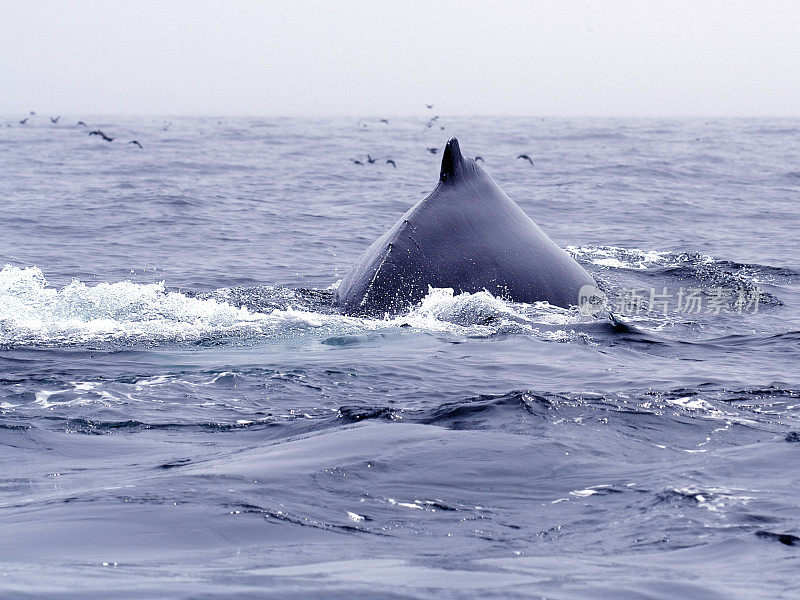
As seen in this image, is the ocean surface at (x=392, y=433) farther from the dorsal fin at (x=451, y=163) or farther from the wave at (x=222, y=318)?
the dorsal fin at (x=451, y=163)

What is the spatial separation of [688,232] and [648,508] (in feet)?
52.7

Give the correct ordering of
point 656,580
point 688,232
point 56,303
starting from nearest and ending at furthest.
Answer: point 656,580 → point 56,303 → point 688,232

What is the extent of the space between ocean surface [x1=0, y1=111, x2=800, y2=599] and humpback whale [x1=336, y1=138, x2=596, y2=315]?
0.61 feet

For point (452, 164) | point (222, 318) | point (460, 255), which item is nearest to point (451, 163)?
point (452, 164)

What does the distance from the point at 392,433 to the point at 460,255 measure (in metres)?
3.17

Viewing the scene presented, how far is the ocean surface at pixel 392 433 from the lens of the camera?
338cm

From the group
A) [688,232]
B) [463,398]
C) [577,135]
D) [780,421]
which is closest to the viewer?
[780,421]

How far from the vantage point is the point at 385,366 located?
7.68m

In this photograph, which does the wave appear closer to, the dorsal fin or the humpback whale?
the humpback whale

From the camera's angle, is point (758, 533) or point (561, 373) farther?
point (561, 373)

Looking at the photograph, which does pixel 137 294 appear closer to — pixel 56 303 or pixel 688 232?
pixel 56 303

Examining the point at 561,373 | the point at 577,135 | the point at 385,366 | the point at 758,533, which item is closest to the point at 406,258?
the point at 385,366

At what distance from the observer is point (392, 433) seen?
554 centimetres

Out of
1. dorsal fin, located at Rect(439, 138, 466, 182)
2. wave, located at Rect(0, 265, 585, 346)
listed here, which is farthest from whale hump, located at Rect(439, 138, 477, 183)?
wave, located at Rect(0, 265, 585, 346)
